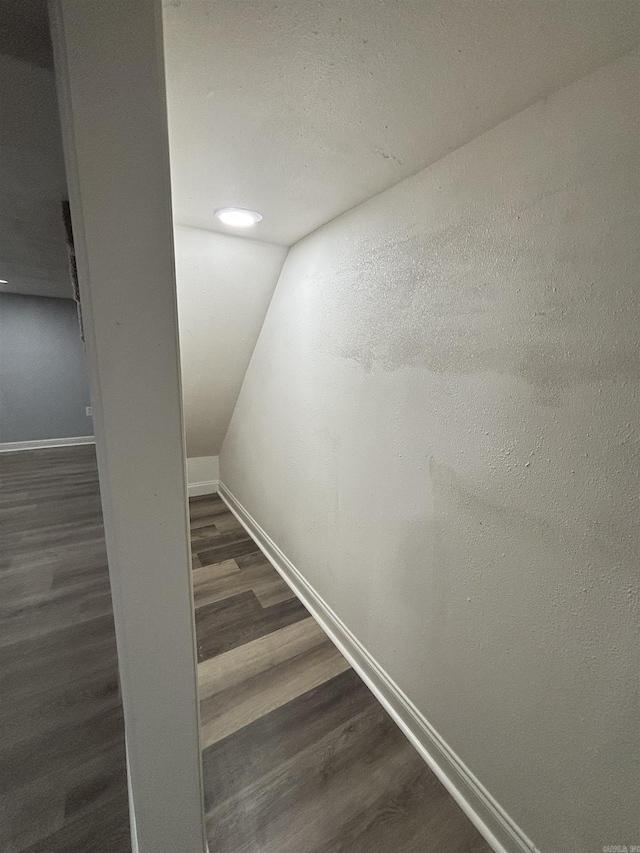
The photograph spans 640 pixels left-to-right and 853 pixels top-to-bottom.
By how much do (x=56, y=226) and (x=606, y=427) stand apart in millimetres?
2770

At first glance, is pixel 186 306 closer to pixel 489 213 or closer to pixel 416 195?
pixel 416 195

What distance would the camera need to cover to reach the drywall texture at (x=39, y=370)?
4379 millimetres

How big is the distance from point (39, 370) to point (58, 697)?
15.5ft

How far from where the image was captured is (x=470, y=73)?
0.68m

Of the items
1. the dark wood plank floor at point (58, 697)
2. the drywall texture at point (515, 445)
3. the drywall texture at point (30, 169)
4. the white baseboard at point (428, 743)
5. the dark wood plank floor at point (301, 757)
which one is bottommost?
the dark wood plank floor at point (58, 697)

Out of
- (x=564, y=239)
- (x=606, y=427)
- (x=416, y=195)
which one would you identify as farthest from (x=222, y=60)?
(x=606, y=427)

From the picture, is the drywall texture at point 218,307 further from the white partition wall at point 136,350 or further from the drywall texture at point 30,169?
Answer: the white partition wall at point 136,350

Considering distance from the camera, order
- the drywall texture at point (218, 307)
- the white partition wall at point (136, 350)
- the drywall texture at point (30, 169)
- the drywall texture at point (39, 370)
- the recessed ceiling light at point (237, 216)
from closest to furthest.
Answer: the white partition wall at point (136, 350) < the drywall texture at point (30, 169) < the recessed ceiling light at point (237, 216) < the drywall texture at point (218, 307) < the drywall texture at point (39, 370)

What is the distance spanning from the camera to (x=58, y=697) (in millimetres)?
1382

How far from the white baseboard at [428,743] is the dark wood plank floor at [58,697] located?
94 centimetres

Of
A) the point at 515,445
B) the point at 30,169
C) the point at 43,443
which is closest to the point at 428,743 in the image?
the point at 515,445

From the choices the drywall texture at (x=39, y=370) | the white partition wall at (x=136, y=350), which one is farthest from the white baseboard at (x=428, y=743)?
the drywall texture at (x=39, y=370)

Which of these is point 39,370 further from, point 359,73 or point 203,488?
point 359,73

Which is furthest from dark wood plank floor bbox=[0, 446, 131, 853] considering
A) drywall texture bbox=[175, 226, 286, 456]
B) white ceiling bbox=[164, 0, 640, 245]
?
white ceiling bbox=[164, 0, 640, 245]
